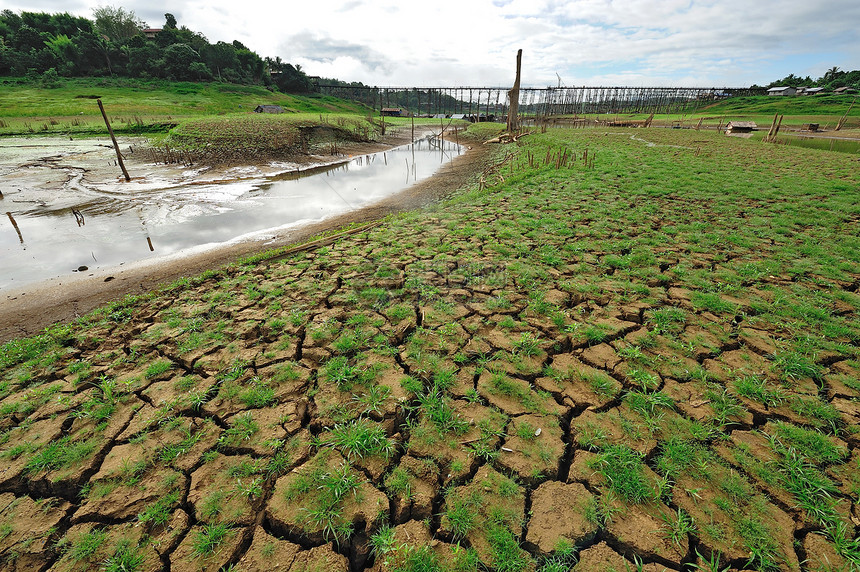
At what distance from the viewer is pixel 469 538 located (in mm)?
1892

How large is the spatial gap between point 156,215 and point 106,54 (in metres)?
61.9

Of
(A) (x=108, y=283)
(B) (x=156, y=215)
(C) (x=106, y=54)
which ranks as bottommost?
(A) (x=108, y=283)

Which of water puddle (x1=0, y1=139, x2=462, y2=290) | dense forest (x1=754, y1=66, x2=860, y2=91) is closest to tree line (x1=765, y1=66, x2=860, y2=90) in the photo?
dense forest (x1=754, y1=66, x2=860, y2=91)

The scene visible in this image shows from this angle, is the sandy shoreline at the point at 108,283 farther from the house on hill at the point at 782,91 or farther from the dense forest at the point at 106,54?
the house on hill at the point at 782,91

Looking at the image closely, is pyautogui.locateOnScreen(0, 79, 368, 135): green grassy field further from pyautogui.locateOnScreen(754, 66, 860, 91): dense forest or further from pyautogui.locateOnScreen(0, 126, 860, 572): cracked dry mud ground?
pyautogui.locateOnScreen(754, 66, 860, 91): dense forest

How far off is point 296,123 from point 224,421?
2413 cm

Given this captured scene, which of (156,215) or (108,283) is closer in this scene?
(108,283)

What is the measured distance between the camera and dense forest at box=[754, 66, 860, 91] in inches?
1789

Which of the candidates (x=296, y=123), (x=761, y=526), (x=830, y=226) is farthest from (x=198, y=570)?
(x=296, y=123)

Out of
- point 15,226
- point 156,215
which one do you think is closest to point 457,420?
point 156,215

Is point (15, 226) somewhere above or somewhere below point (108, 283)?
above

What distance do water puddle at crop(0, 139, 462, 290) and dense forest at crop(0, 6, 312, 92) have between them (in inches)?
1917

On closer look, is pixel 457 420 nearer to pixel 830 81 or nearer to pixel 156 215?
pixel 156 215

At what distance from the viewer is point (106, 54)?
155 ft
